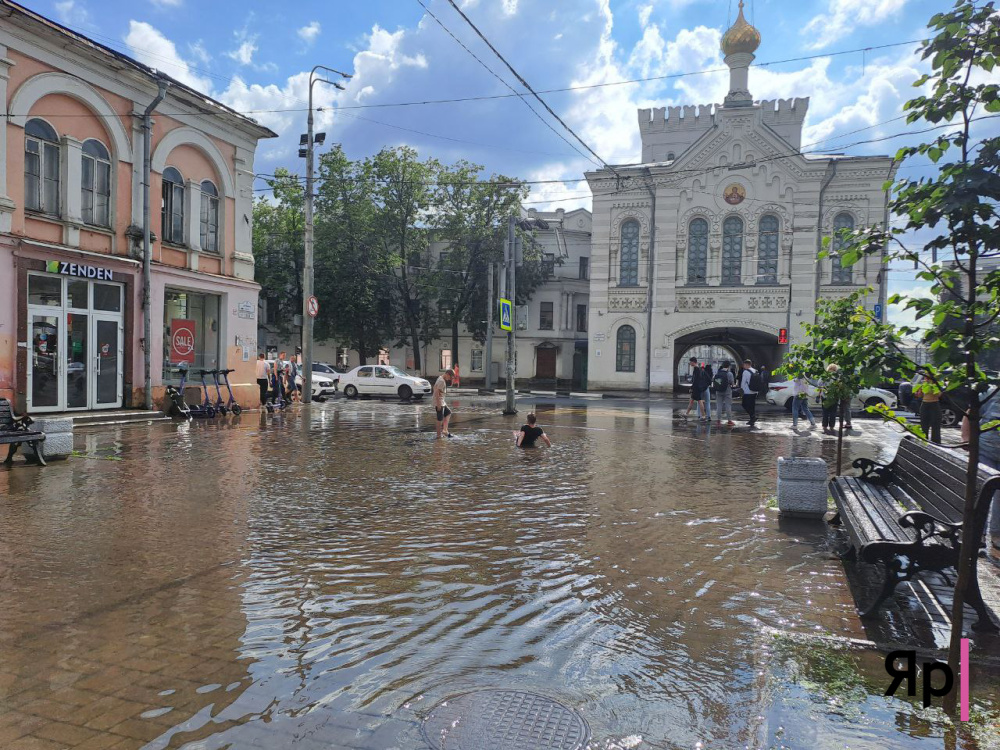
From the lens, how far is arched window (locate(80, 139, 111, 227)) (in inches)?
698

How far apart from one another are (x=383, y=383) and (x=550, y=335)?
65.7ft

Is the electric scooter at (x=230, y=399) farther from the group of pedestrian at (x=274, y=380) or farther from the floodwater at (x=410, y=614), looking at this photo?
the floodwater at (x=410, y=614)

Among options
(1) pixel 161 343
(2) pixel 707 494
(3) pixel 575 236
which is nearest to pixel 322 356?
(3) pixel 575 236

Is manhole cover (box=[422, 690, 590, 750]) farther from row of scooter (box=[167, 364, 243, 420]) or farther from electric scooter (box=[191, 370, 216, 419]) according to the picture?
electric scooter (box=[191, 370, 216, 419])

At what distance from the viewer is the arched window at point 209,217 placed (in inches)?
854

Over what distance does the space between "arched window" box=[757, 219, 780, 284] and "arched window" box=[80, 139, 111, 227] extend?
29.9 metres

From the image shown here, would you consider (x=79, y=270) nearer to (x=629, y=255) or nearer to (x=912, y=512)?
(x=912, y=512)

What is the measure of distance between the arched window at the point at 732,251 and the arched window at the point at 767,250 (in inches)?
36.8

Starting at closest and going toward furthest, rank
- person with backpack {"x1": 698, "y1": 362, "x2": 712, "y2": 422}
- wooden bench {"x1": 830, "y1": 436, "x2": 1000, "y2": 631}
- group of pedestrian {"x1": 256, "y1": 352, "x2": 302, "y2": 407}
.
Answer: wooden bench {"x1": 830, "y1": 436, "x2": 1000, "y2": 631} < person with backpack {"x1": 698, "y1": 362, "x2": 712, "y2": 422} < group of pedestrian {"x1": 256, "y1": 352, "x2": 302, "y2": 407}

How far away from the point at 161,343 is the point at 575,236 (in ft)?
114

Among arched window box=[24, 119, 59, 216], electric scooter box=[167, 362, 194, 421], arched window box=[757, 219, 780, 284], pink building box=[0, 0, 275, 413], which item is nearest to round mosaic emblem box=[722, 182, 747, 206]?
arched window box=[757, 219, 780, 284]

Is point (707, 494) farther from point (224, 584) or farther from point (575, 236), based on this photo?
point (575, 236)

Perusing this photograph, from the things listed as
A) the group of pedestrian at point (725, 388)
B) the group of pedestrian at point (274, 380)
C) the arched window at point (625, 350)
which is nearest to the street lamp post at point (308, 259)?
the group of pedestrian at point (274, 380)

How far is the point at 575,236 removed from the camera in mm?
49938
